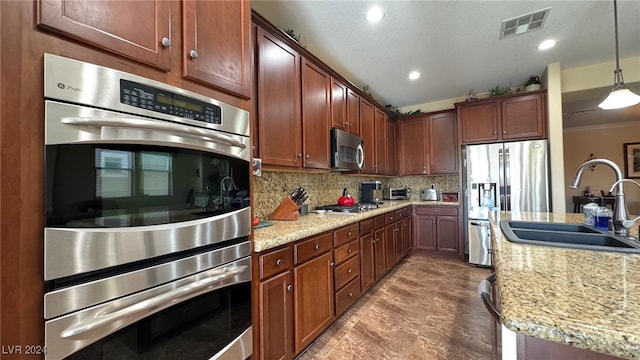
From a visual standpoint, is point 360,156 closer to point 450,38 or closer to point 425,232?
point 450,38

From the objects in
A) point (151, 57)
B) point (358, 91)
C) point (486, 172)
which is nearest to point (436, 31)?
point (358, 91)

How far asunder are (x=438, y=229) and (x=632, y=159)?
6.09 metres

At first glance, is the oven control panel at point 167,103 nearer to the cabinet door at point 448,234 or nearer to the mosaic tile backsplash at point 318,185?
the mosaic tile backsplash at point 318,185

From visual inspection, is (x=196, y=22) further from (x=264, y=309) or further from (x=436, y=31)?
(x=436, y=31)

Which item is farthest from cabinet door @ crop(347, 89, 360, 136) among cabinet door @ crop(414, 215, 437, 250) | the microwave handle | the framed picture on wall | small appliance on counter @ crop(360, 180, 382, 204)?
the framed picture on wall

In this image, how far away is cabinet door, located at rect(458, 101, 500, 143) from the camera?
145 inches

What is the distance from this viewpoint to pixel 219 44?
1.14 m

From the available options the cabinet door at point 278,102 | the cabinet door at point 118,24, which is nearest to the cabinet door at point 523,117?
the cabinet door at point 278,102

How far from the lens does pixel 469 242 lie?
3.71 metres

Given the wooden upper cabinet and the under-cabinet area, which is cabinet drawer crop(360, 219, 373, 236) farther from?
the wooden upper cabinet

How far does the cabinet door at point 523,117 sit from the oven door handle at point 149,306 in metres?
4.04

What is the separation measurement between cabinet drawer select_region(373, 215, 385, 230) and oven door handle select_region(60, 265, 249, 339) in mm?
1972

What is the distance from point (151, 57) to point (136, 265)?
69cm

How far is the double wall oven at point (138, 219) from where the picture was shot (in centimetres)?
68
